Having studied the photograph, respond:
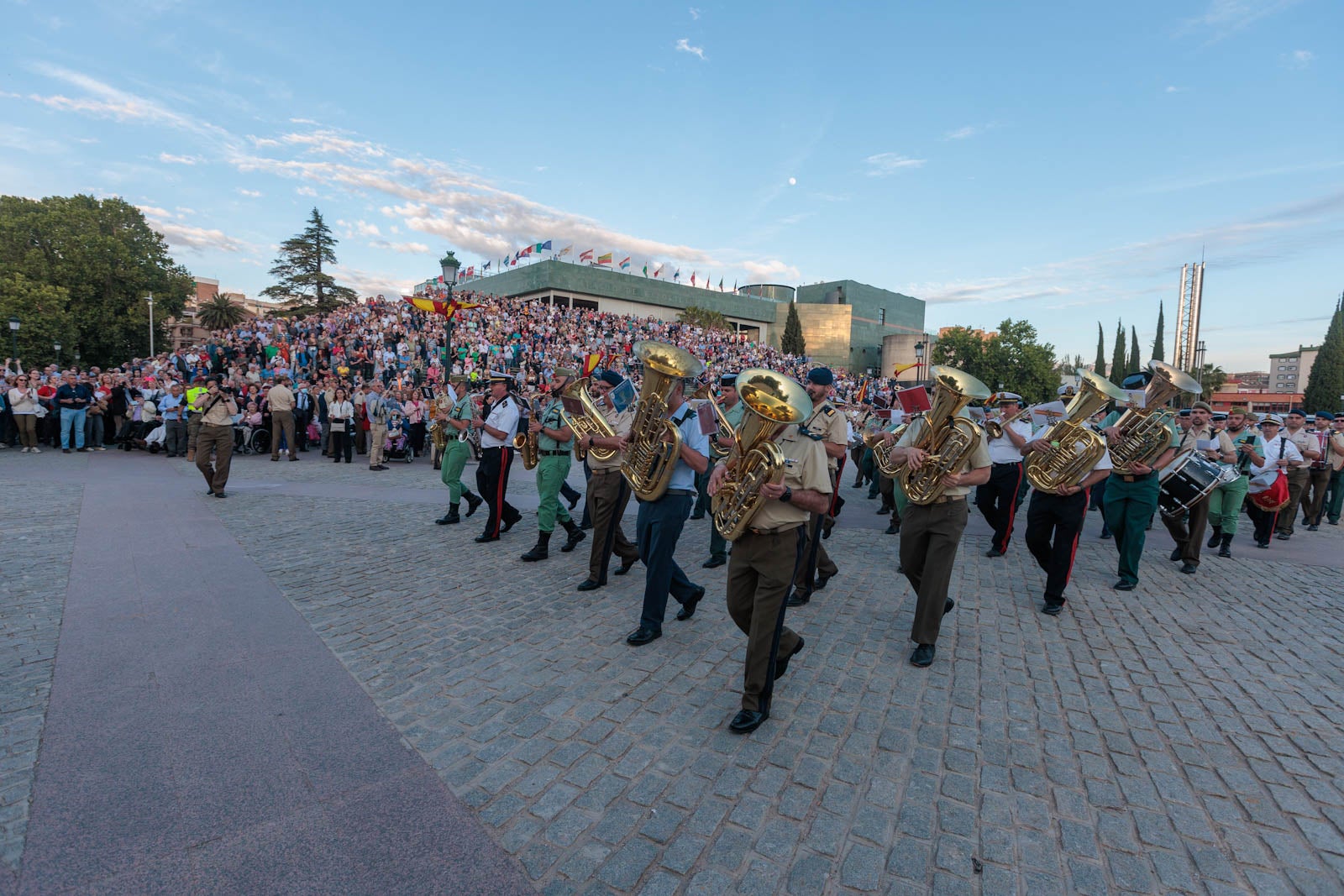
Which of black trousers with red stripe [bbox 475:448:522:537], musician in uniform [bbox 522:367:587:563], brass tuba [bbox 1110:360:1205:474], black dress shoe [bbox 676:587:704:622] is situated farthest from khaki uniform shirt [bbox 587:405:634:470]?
brass tuba [bbox 1110:360:1205:474]

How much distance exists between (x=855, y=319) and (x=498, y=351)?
7780cm

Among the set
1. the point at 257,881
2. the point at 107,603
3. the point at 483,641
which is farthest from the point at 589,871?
the point at 107,603

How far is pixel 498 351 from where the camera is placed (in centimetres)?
2831

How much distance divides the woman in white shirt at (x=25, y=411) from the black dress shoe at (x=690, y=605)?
1729 cm

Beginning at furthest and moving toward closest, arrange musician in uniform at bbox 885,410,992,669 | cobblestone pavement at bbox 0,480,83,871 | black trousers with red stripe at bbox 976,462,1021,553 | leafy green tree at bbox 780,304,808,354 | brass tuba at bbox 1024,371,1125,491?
leafy green tree at bbox 780,304,808,354 → black trousers with red stripe at bbox 976,462,1021,553 → brass tuba at bbox 1024,371,1125,491 → musician in uniform at bbox 885,410,992,669 → cobblestone pavement at bbox 0,480,83,871

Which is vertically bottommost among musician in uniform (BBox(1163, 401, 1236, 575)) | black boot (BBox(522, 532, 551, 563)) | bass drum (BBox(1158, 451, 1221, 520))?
black boot (BBox(522, 532, 551, 563))

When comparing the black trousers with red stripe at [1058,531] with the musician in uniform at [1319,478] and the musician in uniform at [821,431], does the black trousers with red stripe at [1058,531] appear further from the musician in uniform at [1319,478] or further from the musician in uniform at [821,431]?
the musician in uniform at [1319,478]

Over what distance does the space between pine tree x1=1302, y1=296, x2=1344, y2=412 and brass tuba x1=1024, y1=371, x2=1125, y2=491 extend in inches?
2391

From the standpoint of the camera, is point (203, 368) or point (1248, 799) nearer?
point (1248, 799)

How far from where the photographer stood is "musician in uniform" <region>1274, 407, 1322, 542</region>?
1015 centimetres

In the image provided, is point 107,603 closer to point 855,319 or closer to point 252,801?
point 252,801

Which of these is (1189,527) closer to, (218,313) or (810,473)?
(810,473)

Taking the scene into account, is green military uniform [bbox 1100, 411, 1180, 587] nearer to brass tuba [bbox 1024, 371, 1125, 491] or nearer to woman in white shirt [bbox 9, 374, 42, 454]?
brass tuba [bbox 1024, 371, 1125, 491]

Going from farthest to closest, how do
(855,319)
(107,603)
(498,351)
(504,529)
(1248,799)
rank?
(855,319), (498,351), (504,529), (107,603), (1248,799)
